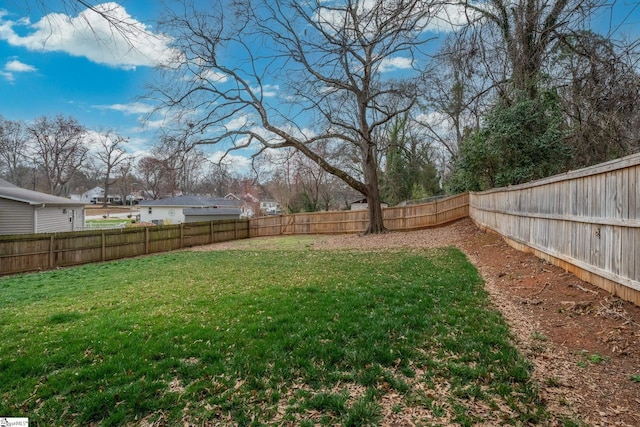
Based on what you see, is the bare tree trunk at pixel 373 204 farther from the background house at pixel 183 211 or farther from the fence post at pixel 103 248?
the background house at pixel 183 211

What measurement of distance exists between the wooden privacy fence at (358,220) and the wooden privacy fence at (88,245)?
434 cm

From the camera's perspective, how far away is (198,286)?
6.15m

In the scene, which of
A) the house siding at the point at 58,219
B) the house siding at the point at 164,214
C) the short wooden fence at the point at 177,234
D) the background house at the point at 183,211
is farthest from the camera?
the house siding at the point at 164,214

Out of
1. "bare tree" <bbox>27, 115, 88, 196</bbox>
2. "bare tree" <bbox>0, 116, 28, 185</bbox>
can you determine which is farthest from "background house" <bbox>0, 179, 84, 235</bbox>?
"bare tree" <bbox>27, 115, 88, 196</bbox>

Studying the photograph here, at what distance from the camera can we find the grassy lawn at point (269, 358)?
7.48 feet

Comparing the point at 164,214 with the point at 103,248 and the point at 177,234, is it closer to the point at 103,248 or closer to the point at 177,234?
the point at 177,234

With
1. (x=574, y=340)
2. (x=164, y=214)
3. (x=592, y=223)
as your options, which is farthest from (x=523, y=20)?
(x=164, y=214)

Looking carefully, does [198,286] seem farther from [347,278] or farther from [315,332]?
[315,332]

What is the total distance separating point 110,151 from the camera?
35094mm

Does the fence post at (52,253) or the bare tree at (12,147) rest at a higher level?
the bare tree at (12,147)

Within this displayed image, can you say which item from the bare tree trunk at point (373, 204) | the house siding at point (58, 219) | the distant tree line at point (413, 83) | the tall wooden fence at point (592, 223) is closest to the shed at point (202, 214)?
the house siding at point (58, 219)

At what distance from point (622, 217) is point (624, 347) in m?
1.39

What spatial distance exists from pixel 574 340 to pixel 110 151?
137 ft

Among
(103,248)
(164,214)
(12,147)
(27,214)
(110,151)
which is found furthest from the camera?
(110,151)
